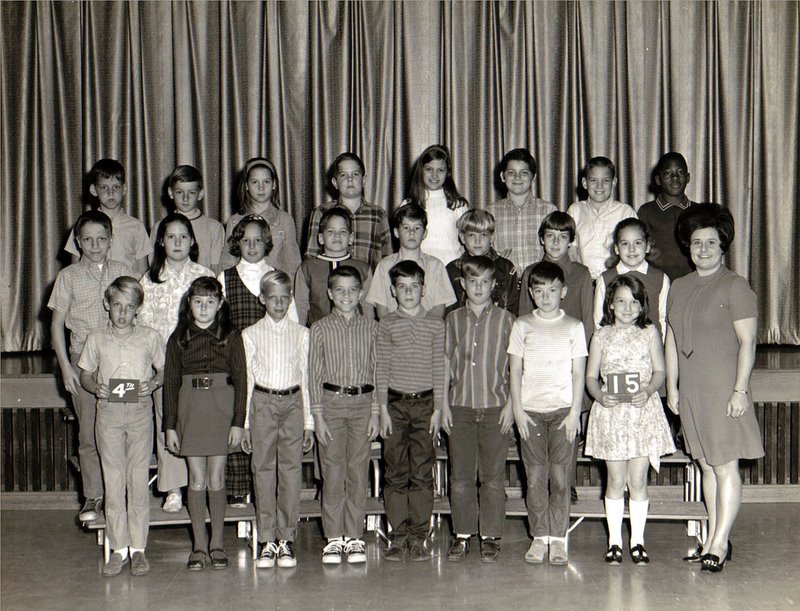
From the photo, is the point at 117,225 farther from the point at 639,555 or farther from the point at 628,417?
the point at 639,555

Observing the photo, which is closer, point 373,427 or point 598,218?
point 373,427

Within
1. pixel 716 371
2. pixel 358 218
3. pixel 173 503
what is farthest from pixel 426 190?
pixel 173 503

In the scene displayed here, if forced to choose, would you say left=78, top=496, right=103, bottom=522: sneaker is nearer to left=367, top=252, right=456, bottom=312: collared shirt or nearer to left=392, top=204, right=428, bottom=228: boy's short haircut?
left=367, top=252, right=456, bottom=312: collared shirt

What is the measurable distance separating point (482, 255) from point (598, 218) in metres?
0.89

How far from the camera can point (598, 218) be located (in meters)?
4.68

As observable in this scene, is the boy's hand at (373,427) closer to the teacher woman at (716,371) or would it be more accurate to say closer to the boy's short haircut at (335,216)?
the boy's short haircut at (335,216)

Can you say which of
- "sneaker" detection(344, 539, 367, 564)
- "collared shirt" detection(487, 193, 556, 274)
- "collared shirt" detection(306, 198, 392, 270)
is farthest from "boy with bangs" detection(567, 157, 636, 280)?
"sneaker" detection(344, 539, 367, 564)

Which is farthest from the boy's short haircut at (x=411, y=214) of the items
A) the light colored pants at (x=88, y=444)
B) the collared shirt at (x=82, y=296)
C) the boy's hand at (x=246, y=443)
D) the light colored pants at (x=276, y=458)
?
the light colored pants at (x=88, y=444)

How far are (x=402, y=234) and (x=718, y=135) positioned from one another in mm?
3266

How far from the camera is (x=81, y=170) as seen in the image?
21.2 feet

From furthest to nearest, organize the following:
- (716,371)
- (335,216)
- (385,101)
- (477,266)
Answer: (385,101) → (335,216) → (477,266) → (716,371)

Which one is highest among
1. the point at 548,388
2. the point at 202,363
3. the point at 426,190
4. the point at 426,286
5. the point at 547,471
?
the point at 426,190

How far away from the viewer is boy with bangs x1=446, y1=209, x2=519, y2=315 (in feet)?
13.8

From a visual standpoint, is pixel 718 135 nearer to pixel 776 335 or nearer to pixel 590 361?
pixel 776 335
